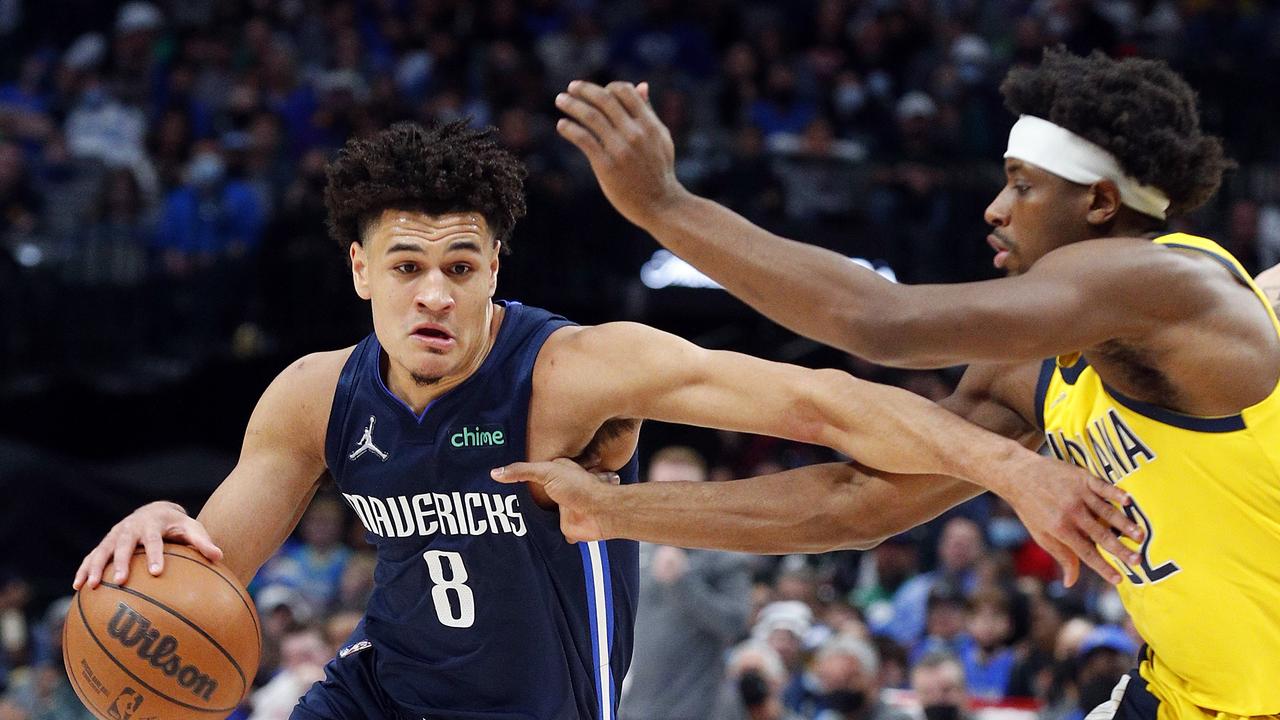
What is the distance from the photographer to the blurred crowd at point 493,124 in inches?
460

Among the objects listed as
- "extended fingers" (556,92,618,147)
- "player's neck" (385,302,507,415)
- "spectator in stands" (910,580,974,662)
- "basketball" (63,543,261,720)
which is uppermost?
"spectator in stands" (910,580,974,662)

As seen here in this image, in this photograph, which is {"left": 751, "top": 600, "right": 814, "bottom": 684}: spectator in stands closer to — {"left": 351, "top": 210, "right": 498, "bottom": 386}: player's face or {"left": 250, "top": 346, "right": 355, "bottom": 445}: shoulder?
{"left": 250, "top": 346, "right": 355, "bottom": 445}: shoulder

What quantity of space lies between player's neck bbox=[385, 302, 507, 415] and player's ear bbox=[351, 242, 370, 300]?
24cm

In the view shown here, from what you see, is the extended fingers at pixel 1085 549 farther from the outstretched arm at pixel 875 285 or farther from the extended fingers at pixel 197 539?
the extended fingers at pixel 197 539

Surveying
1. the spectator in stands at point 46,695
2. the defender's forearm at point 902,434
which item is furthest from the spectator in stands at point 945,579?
the defender's forearm at point 902,434

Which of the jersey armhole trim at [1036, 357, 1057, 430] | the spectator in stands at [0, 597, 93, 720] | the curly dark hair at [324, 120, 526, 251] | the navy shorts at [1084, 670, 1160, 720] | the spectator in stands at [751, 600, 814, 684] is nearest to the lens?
the navy shorts at [1084, 670, 1160, 720]

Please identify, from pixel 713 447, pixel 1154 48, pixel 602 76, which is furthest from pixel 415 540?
pixel 1154 48

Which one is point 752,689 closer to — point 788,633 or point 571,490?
point 788,633

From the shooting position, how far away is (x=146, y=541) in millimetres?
4367

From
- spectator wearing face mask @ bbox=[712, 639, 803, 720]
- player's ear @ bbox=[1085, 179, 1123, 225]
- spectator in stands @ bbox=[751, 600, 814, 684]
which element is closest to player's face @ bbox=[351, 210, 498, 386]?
player's ear @ bbox=[1085, 179, 1123, 225]

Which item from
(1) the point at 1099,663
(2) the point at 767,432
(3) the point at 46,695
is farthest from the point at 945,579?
(2) the point at 767,432

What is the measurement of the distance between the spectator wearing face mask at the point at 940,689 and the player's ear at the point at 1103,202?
424cm

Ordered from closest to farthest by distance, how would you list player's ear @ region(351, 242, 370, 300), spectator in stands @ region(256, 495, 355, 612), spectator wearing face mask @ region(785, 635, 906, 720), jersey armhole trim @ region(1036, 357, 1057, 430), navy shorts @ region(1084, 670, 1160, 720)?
1. navy shorts @ region(1084, 670, 1160, 720)
2. jersey armhole trim @ region(1036, 357, 1057, 430)
3. player's ear @ region(351, 242, 370, 300)
4. spectator wearing face mask @ region(785, 635, 906, 720)
5. spectator in stands @ region(256, 495, 355, 612)

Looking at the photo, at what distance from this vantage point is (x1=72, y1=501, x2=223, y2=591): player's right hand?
4328 millimetres
